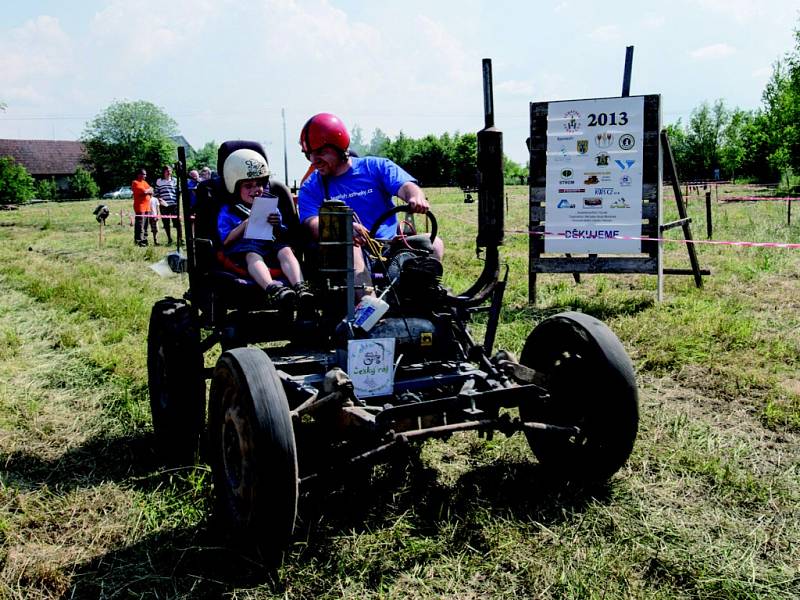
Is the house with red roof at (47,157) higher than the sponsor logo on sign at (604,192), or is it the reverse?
the house with red roof at (47,157)

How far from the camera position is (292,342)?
14.3ft

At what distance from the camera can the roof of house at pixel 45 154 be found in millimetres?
81312

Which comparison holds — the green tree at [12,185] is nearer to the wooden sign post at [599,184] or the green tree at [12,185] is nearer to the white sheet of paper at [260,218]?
the wooden sign post at [599,184]

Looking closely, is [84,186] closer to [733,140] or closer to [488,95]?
[733,140]

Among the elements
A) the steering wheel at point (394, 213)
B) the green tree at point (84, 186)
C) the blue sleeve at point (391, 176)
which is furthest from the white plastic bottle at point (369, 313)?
the green tree at point (84, 186)

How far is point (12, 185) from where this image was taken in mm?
46469

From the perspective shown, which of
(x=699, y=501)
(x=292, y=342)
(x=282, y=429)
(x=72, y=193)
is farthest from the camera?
(x=72, y=193)

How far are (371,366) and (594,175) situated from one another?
5546 millimetres

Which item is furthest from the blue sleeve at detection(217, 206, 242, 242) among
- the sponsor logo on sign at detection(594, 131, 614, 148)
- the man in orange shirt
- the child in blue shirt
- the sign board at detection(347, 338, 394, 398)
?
the man in orange shirt

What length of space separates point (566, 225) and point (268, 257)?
469cm

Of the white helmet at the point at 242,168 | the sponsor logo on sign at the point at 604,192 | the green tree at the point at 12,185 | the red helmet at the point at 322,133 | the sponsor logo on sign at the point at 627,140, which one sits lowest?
the sponsor logo on sign at the point at 604,192

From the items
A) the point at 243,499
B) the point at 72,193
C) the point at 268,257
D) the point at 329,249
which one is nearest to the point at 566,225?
the point at 268,257

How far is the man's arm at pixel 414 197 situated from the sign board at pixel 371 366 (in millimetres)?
919

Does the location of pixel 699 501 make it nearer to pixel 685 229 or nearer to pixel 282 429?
pixel 282 429
